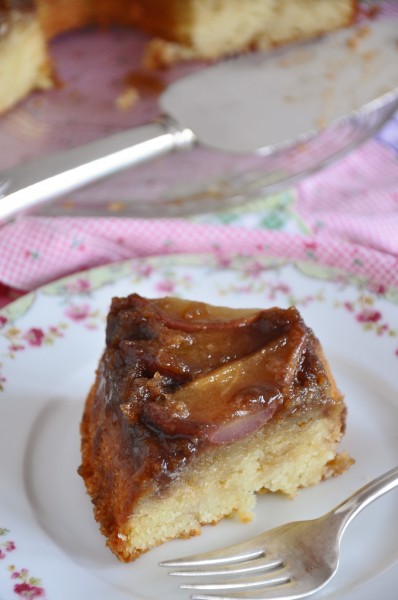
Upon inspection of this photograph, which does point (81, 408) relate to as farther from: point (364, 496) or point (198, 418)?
point (364, 496)

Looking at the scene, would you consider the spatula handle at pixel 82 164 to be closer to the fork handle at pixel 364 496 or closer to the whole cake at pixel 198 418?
the whole cake at pixel 198 418

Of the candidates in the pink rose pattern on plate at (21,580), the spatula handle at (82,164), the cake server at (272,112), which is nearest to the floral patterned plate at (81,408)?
the pink rose pattern on plate at (21,580)

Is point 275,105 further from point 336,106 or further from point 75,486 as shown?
point 75,486

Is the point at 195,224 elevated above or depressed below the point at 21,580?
below

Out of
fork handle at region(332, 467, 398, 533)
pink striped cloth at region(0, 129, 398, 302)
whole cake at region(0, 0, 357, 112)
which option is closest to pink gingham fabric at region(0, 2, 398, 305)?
pink striped cloth at region(0, 129, 398, 302)

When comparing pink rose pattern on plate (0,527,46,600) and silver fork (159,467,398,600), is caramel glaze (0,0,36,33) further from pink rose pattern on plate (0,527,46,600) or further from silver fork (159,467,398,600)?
silver fork (159,467,398,600)

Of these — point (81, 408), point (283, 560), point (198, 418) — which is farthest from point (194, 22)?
point (283, 560)
